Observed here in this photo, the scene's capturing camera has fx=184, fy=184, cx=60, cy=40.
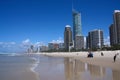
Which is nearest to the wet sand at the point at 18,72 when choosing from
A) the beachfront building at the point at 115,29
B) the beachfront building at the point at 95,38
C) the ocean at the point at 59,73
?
the ocean at the point at 59,73

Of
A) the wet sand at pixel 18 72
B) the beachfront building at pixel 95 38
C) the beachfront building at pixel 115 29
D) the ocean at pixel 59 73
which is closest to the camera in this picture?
the ocean at pixel 59 73

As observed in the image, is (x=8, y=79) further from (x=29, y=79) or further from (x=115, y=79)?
(x=115, y=79)

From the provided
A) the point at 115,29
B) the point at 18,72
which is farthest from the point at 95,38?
the point at 18,72

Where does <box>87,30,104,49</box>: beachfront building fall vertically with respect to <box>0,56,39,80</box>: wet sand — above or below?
above

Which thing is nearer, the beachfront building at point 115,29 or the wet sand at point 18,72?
the wet sand at point 18,72

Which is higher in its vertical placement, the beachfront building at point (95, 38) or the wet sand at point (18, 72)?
the beachfront building at point (95, 38)

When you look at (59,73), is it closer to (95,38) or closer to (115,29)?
(115,29)

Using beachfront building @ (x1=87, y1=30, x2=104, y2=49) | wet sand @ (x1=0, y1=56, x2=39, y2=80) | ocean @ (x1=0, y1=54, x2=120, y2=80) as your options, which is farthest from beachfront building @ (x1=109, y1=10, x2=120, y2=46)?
ocean @ (x1=0, y1=54, x2=120, y2=80)

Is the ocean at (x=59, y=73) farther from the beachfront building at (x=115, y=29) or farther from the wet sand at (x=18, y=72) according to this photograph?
the beachfront building at (x=115, y=29)

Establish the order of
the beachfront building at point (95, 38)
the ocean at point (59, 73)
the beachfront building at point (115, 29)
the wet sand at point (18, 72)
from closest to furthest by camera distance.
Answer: the ocean at point (59, 73) → the wet sand at point (18, 72) → the beachfront building at point (115, 29) → the beachfront building at point (95, 38)

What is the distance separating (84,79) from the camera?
42.4 ft

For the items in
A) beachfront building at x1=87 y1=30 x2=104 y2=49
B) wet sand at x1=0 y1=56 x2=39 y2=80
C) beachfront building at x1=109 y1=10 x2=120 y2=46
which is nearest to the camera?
wet sand at x1=0 y1=56 x2=39 y2=80

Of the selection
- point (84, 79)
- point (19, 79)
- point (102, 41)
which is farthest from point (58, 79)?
point (102, 41)

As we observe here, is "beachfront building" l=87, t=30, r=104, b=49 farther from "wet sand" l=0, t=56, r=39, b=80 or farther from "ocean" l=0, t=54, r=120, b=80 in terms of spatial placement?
"ocean" l=0, t=54, r=120, b=80
